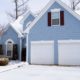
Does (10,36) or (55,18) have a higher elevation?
(55,18)

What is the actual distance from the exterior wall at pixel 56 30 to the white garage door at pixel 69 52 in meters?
0.44

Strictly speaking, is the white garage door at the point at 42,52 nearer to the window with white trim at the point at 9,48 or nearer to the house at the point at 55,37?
the house at the point at 55,37

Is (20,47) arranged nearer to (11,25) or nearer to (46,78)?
(11,25)

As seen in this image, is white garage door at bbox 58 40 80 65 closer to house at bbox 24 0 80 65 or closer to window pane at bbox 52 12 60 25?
house at bbox 24 0 80 65

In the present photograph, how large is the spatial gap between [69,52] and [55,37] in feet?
7.01

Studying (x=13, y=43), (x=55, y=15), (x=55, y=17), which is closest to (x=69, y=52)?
(x=55, y=17)

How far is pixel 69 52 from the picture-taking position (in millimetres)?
25922

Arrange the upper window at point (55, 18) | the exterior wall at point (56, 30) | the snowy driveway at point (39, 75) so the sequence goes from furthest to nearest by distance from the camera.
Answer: the upper window at point (55, 18)
the exterior wall at point (56, 30)
the snowy driveway at point (39, 75)

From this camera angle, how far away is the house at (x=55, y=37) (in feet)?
85.3

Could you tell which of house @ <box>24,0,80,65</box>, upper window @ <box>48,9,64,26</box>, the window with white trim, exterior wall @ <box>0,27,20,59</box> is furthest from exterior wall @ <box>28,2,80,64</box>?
the window with white trim

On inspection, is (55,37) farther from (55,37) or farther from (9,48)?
(9,48)

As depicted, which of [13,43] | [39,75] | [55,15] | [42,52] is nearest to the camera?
[39,75]

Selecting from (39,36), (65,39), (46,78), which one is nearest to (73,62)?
(65,39)

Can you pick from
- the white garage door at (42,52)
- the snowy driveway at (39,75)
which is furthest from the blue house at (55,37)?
the snowy driveway at (39,75)
